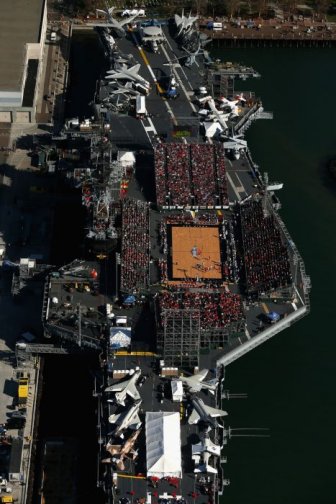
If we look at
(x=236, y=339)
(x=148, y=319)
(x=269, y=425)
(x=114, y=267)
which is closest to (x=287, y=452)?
(x=269, y=425)

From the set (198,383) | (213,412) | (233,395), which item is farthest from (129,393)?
(233,395)

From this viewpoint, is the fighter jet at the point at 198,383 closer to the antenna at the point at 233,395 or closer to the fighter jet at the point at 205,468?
the antenna at the point at 233,395

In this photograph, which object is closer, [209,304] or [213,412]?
[213,412]

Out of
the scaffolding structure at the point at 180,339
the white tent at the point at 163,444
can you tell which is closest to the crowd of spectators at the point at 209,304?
the scaffolding structure at the point at 180,339

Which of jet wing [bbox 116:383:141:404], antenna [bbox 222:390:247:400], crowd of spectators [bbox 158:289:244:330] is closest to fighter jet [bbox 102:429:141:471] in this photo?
jet wing [bbox 116:383:141:404]

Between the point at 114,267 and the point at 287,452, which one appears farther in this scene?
the point at 114,267

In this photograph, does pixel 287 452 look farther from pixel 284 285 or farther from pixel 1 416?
pixel 1 416

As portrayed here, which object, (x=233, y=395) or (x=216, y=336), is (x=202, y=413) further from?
(x=216, y=336)

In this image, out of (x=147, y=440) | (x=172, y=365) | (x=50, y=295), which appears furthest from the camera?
(x=50, y=295)
